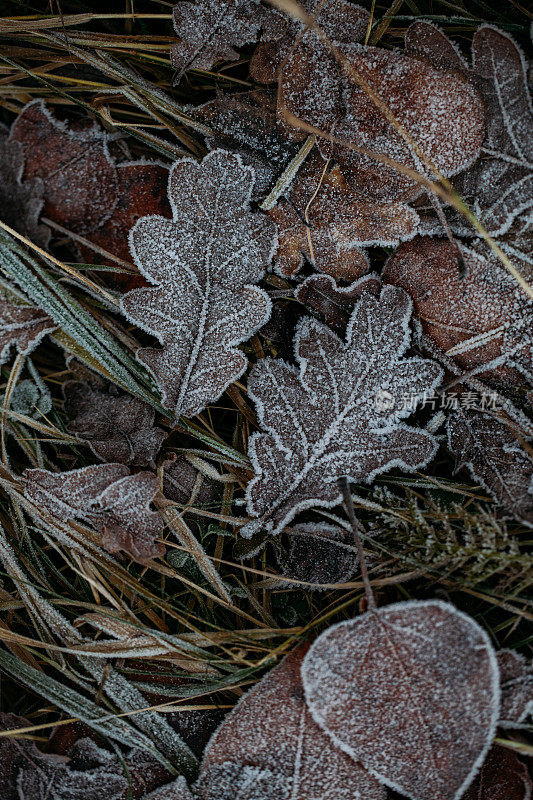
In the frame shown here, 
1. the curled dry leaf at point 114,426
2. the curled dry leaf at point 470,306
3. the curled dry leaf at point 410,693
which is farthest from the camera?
the curled dry leaf at point 114,426

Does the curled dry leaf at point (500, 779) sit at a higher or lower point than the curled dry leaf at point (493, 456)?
lower

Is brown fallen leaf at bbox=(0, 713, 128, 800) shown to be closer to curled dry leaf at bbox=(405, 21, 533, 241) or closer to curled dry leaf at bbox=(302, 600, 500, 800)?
curled dry leaf at bbox=(302, 600, 500, 800)

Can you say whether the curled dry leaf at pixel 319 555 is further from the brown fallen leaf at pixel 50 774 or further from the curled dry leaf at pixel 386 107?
the curled dry leaf at pixel 386 107

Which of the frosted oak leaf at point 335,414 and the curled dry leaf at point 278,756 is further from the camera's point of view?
the frosted oak leaf at point 335,414

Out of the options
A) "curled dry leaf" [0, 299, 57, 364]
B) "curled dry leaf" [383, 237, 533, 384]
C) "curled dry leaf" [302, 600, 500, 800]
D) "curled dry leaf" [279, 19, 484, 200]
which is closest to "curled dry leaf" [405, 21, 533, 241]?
"curled dry leaf" [279, 19, 484, 200]

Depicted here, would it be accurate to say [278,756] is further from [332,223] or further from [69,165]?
[69,165]

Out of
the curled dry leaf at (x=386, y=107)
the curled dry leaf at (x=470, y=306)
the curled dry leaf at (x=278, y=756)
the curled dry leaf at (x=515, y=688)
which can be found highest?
the curled dry leaf at (x=386, y=107)

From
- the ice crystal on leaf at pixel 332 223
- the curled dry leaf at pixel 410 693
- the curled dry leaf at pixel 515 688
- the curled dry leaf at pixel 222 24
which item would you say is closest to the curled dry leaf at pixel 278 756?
the curled dry leaf at pixel 410 693
